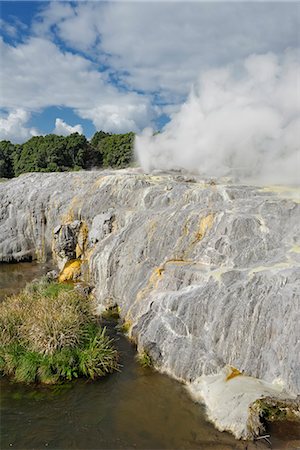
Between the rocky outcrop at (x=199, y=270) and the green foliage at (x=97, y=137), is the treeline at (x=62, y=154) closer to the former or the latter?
the green foliage at (x=97, y=137)

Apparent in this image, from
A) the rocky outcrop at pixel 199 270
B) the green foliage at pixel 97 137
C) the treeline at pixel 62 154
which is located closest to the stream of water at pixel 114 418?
the rocky outcrop at pixel 199 270

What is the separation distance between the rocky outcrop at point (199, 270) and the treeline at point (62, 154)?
3502 centimetres

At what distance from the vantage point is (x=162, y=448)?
11023 mm

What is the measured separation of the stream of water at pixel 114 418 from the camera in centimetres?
1119

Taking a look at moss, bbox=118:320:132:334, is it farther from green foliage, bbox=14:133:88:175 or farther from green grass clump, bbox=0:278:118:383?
green foliage, bbox=14:133:88:175

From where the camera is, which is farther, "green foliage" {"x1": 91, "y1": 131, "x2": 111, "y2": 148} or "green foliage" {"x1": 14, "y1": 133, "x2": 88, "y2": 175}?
"green foliage" {"x1": 91, "y1": 131, "x2": 111, "y2": 148}

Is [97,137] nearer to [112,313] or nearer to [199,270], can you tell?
[112,313]

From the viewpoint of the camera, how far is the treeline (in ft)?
202

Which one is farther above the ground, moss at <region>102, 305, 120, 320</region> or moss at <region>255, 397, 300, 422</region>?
moss at <region>102, 305, 120, 320</region>

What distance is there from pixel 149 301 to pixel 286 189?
1128cm

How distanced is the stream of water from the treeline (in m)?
48.7

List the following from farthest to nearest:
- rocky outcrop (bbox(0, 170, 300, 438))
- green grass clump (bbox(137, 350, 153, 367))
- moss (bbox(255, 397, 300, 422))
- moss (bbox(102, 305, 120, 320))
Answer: moss (bbox(102, 305, 120, 320))
green grass clump (bbox(137, 350, 153, 367))
rocky outcrop (bbox(0, 170, 300, 438))
moss (bbox(255, 397, 300, 422))

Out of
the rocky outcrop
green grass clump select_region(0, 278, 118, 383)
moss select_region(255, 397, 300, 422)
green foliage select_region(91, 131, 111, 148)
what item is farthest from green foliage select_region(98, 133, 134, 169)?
moss select_region(255, 397, 300, 422)

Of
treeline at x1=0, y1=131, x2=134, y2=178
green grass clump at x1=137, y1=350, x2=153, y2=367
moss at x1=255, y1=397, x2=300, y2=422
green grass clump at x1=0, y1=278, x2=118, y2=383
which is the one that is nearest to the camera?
moss at x1=255, y1=397, x2=300, y2=422
